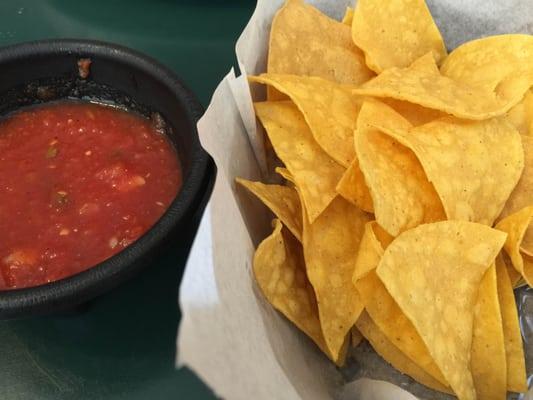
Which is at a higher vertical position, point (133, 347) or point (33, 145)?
point (33, 145)

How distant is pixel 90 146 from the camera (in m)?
1.40

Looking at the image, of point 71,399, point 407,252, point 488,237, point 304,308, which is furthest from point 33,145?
point 488,237

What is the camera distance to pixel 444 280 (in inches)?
41.6

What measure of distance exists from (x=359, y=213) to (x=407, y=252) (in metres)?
0.21

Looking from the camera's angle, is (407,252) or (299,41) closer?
(407,252)

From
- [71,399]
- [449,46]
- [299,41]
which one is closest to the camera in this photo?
[71,399]

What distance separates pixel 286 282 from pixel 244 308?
139 millimetres

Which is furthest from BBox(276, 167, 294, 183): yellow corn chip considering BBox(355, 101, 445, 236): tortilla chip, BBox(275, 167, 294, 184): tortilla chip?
BBox(355, 101, 445, 236): tortilla chip

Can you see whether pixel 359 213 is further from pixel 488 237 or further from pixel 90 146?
pixel 90 146

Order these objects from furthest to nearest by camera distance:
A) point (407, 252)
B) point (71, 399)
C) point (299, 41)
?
point (299, 41) < point (71, 399) < point (407, 252)

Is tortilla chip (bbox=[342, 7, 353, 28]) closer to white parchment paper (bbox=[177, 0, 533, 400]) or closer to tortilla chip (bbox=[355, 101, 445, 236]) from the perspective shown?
white parchment paper (bbox=[177, 0, 533, 400])

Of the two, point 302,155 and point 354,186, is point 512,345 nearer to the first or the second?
point 354,186

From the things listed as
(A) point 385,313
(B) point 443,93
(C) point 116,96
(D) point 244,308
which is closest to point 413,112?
(B) point 443,93

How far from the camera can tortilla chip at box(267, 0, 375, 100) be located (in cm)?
131
